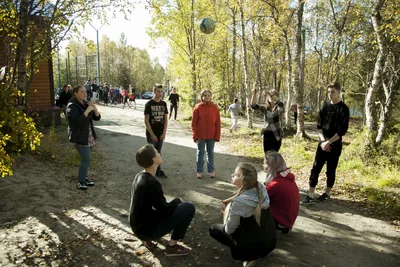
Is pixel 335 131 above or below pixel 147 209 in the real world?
above

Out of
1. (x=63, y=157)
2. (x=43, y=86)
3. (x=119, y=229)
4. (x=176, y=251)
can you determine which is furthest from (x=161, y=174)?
(x=43, y=86)

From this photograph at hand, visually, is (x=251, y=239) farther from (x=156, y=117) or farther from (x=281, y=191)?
(x=156, y=117)

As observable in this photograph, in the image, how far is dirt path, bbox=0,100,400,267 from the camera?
354 cm

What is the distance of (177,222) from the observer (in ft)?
11.5

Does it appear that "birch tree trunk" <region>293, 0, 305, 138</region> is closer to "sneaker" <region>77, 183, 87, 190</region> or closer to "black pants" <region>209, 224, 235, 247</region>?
"sneaker" <region>77, 183, 87, 190</region>

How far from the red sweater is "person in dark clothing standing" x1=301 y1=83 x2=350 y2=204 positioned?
1509 mm

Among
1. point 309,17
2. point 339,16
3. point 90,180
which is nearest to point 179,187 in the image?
point 90,180

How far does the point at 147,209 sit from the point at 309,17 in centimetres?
2594

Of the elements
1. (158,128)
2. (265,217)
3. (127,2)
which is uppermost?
(127,2)

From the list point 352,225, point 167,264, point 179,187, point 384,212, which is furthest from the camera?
point 179,187

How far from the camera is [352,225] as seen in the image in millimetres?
4555

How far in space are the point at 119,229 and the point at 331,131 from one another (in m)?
3.94

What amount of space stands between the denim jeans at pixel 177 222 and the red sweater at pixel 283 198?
1139 millimetres

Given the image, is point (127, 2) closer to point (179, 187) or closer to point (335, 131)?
point (179, 187)
